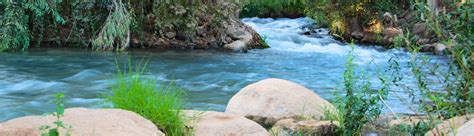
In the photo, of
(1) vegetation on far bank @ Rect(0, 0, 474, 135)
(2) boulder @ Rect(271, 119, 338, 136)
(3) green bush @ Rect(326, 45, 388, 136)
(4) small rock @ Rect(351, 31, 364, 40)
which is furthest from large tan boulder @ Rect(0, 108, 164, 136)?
(4) small rock @ Rect(351, 31, 364, 40)

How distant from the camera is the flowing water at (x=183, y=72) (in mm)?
6706

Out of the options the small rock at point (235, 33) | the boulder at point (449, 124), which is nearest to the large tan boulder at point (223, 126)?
the boulder at point (449, 124)

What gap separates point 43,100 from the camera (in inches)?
261

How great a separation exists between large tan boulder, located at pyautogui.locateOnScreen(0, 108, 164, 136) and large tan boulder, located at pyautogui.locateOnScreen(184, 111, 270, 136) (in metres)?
0.46

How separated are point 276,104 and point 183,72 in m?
4.66

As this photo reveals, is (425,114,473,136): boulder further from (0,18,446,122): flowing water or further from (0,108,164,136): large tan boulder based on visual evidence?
(0,108,164,136): large tan boulder

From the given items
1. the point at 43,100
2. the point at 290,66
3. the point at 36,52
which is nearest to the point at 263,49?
the point at 290,66

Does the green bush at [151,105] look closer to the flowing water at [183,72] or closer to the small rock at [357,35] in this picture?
the flowing water at [183,72]

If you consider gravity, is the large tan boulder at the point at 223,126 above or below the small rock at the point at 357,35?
below

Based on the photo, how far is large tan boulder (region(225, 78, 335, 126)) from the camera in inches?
191

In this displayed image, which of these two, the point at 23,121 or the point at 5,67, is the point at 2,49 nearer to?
the point at 5,67

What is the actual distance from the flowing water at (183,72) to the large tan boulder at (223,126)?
156 cm

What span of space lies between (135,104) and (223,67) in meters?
5.91

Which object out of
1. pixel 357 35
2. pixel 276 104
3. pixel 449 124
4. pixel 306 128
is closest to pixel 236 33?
pixel 357 35
